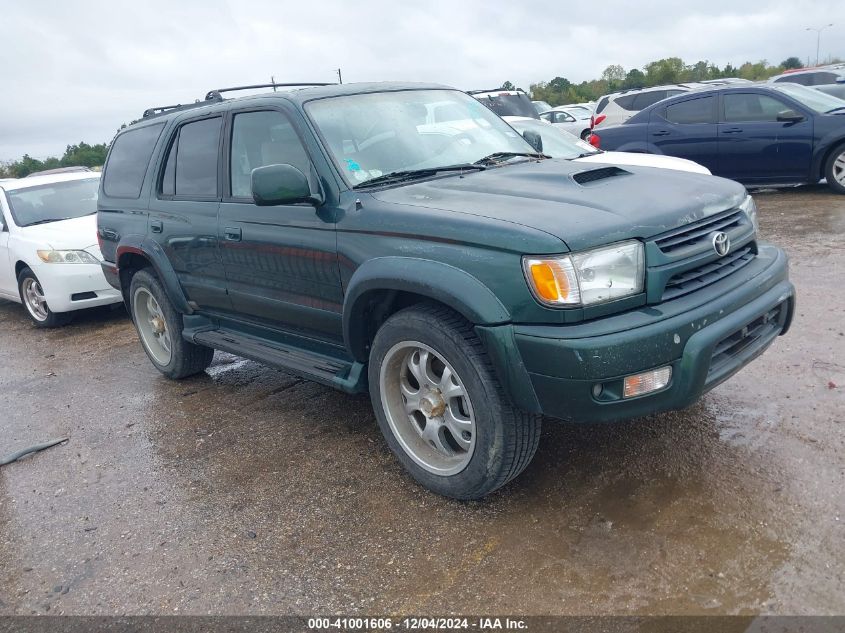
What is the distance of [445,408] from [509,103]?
10.1 meters

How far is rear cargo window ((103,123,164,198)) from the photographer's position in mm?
5273

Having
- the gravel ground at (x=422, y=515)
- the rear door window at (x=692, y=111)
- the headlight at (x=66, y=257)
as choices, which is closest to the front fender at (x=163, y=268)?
the gravel ground at (x=422, y=515)

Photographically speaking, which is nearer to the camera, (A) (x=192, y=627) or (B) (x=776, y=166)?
(A) (x=192, y=627)

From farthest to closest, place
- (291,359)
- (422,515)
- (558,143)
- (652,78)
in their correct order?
(652,78), (558,143), (291,359), (422,515)

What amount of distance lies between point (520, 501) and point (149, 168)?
3.64 m

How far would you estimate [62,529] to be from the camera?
11.5 ft

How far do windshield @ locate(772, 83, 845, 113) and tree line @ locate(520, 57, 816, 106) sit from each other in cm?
3825

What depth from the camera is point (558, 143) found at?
7609mm

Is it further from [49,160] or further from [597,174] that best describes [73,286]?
[49,160]

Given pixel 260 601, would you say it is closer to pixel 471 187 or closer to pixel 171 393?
pixel 471 187

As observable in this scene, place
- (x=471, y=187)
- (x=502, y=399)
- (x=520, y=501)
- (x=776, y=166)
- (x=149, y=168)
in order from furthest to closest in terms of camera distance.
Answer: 1. (x=776, y=166)
2. (x=149, y=168)
3. (x=471, y=187)
4. (x=520, y=501)
5. (x=502, y=399)

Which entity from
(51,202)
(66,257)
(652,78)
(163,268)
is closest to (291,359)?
(163,268)

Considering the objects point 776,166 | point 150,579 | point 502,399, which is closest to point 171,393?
point 150,579

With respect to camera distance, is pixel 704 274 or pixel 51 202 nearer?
pixel 704 274
